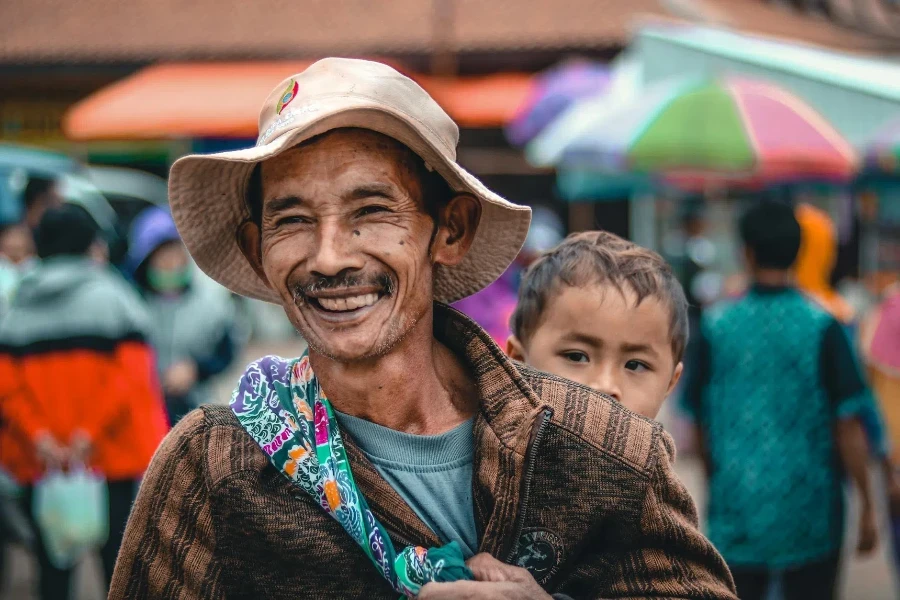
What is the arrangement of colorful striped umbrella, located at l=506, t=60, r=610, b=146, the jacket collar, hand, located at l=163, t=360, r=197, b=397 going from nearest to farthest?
the jacket collar < hand, located at l=163, t=360, r=197, b=397 < colorful striped umbrella, located at l=506, t=60, r=610, b=146

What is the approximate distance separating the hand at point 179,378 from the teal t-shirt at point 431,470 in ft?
13.4

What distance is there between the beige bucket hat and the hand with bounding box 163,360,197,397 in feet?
12.4

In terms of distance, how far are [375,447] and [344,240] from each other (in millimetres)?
364

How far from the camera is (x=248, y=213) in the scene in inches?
81.8

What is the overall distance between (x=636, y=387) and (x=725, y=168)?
449 centimetres

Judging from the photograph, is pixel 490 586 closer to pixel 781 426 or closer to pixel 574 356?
pixel 574 356

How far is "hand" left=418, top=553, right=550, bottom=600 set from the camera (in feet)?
5.62

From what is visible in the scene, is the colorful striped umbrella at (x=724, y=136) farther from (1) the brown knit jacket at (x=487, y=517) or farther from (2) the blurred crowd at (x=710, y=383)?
(1) the brown knit jacket at (x=487, y=517)

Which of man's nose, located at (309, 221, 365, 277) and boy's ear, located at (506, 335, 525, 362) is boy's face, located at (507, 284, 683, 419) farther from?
man's nose, located at (309, 221, 365, 277)

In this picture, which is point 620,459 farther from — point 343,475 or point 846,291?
point 846,291

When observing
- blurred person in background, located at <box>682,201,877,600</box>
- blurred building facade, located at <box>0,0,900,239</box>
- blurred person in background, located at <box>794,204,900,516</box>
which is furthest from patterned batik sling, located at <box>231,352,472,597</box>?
blurred building facade, located at <box>0,0,900,239</box>

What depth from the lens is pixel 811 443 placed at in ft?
14.2

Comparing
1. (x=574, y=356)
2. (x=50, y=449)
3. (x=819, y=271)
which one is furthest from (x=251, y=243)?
(x=819, y=271)

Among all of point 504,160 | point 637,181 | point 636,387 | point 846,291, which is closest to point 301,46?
point 504,160
